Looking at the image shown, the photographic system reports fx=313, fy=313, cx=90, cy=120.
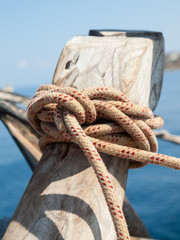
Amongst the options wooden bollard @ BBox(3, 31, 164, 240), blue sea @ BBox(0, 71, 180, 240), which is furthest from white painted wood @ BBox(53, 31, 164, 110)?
blue sea @ BBox(0, 71, 180, 240)

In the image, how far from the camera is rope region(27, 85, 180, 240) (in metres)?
0.87

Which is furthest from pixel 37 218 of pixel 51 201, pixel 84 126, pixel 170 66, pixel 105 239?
pixel 170 66

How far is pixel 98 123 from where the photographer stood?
0.99 metres

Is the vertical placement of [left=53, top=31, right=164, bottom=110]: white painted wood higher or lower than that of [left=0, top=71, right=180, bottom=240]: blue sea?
higher

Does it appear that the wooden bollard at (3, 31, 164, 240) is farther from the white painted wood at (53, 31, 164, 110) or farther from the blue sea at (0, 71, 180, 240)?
the blue sea at (0, 71, 180, 240)

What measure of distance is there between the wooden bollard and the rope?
0.24ft

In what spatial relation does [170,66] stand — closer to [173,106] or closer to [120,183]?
[173,106]

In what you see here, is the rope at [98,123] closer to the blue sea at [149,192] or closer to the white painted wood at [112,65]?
the white painted wood at [112,65]

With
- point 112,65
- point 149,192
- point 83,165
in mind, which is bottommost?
point 149,192

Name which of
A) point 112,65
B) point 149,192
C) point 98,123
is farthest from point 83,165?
point 149,192

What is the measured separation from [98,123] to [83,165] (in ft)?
0.48

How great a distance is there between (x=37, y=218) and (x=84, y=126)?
30 cm

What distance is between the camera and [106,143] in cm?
91

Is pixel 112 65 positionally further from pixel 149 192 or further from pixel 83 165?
pixel 149 192
